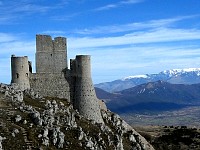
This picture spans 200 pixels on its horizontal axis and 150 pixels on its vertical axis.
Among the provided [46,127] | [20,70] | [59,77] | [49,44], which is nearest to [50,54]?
[49,44]

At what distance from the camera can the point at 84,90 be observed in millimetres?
107062

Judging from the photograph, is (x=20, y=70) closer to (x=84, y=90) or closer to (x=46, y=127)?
(x=84, y=90)

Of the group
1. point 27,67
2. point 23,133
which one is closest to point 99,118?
point 27,67

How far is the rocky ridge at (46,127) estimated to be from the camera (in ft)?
250

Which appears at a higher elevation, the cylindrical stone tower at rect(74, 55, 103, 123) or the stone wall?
the stone wall

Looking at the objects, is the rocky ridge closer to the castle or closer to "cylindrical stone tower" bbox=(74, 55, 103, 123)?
the castle

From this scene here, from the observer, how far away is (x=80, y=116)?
99562mm

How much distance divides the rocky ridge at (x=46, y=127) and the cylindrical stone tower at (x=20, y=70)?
228 cm

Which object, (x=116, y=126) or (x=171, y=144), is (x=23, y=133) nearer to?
(x=116, y=126)

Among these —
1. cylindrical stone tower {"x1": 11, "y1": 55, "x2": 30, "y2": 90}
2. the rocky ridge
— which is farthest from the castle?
the rocky ridge

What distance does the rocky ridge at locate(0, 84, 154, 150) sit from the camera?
250ft

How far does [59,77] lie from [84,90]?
6.68 meters

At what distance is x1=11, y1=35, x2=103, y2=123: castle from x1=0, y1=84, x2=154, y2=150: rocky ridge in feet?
10.3

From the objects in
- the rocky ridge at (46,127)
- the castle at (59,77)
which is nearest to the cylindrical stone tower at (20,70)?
the castle at (59,77)
